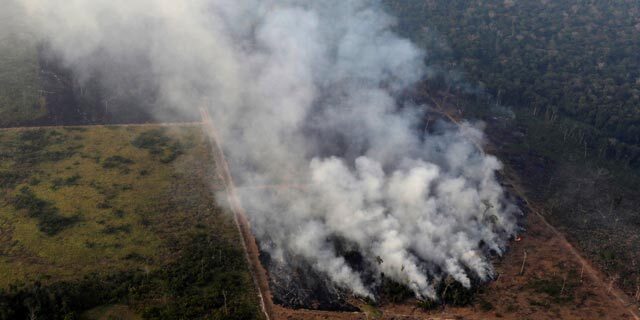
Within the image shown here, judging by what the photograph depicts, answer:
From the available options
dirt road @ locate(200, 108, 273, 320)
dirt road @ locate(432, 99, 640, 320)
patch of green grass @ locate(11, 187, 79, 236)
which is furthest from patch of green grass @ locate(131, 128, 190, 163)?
dirt road @ locate(432, 99, 640, 320)

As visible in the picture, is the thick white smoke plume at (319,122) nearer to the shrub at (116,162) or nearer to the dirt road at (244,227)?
the dirt road at (244,227)

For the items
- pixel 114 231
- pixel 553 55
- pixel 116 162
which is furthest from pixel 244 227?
pixel 553 55

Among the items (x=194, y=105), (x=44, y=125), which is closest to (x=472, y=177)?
(x=194, y=105)

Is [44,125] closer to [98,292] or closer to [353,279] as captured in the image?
[98,292]

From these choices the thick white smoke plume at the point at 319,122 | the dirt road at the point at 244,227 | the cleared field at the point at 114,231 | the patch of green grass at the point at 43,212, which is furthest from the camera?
the thick white smoke plume at the point at 319,122

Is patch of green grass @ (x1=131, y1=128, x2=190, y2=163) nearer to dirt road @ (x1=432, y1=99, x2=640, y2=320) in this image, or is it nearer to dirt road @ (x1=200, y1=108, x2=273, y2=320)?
dirt road @ (x1=200, y1=108, x2=273, y2=320)

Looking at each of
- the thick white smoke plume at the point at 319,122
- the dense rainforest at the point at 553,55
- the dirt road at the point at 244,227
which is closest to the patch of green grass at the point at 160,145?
the dirt road at the point at 244,227

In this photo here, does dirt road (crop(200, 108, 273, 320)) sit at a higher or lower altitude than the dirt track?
higher
